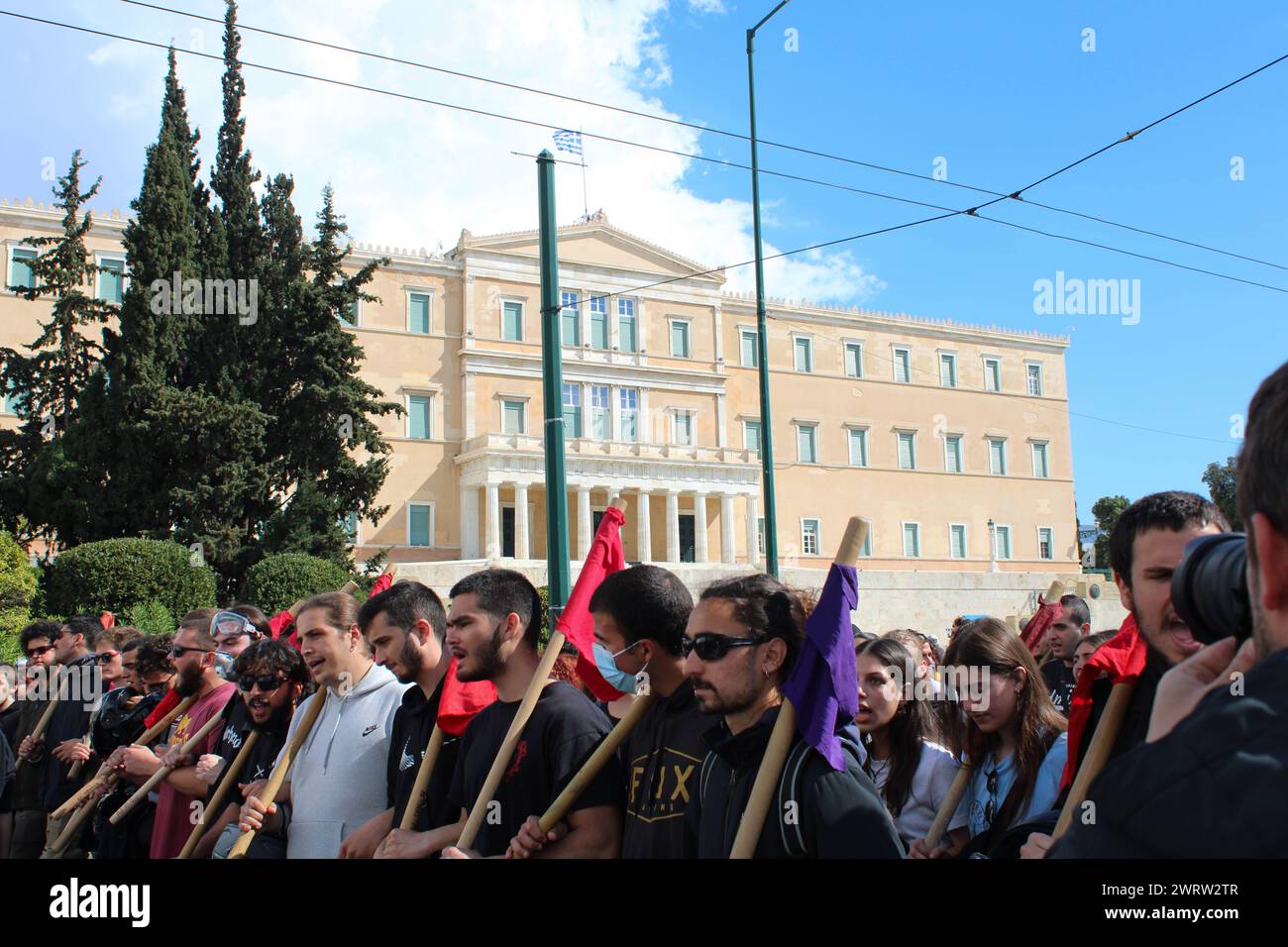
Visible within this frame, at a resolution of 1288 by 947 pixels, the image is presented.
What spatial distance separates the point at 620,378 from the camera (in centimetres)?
4600

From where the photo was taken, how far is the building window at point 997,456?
178 feet

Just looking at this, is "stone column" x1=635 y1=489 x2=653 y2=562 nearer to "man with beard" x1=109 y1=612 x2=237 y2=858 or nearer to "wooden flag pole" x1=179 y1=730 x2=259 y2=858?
"man with beard" x1=109 y1=612 x2=237 y2=858

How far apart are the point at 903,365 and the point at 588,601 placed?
5064cm

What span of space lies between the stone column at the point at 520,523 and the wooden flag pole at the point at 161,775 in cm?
3534

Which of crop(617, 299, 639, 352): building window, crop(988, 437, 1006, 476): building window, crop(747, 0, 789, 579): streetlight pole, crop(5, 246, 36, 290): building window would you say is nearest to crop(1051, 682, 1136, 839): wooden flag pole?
crop(747, 0, 789, 579): streetlight pole

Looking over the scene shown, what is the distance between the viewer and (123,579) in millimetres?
19922

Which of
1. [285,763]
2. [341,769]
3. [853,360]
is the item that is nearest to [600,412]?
[853,360]

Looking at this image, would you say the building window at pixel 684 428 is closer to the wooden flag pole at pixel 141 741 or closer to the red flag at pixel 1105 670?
the wooden flag pole at pixel 141 741

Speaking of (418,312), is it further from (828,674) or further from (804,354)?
(828,674)

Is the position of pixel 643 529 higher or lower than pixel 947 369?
lower

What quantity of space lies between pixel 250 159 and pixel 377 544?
53.7ft

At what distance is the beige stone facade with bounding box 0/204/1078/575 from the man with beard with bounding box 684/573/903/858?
3687cm

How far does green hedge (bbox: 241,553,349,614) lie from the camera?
22.4 m

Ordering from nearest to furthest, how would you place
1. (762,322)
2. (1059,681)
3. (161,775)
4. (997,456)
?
(161,775)
(1059,681)
(762,322)
(997,456)
